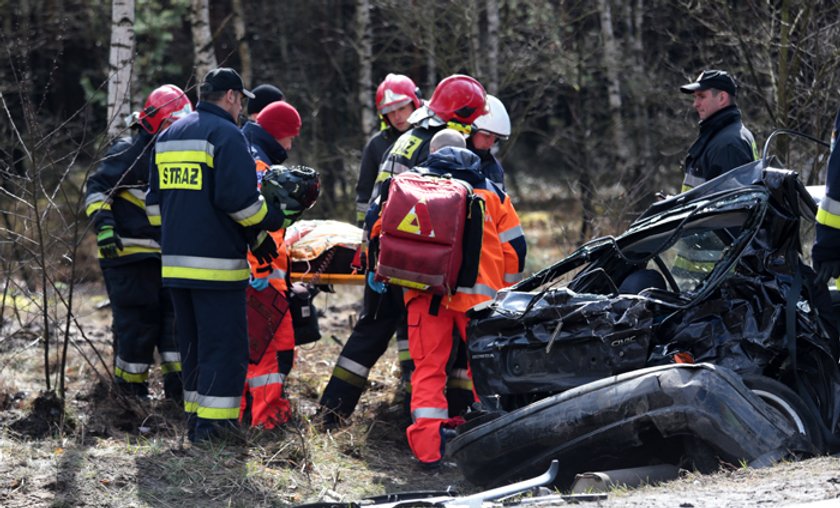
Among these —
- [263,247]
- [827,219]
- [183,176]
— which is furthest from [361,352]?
[827,219]

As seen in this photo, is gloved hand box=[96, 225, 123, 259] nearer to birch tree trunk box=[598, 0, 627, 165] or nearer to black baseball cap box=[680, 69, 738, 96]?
black baseball cap box=[680, 69, 738, 96]

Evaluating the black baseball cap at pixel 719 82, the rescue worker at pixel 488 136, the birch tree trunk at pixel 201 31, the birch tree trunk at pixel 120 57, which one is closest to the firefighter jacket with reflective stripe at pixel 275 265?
the rescue worker at pixel 488 136

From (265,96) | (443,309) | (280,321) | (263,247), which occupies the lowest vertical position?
(280,321)

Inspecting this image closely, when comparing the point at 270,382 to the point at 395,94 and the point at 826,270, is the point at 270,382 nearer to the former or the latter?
the point at 395,94

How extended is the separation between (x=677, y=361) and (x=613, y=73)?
1310 cm

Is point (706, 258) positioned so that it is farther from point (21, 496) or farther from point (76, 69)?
point (76, 69)

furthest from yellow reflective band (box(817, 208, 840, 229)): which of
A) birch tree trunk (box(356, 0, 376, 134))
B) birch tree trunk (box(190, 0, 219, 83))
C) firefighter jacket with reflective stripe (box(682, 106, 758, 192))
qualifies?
birch tree trunk (box(356, 0, 376, 134))

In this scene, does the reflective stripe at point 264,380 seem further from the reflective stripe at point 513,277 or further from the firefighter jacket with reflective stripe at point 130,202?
the reflective stripe at point 513,277

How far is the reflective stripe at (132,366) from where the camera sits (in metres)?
8.15

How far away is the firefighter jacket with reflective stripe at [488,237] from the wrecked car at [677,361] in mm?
618

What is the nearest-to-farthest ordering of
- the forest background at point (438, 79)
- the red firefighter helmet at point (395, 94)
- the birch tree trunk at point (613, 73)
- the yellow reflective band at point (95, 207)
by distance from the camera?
1. the yellow reflective band at point (95, 207)
2. the forest background at point (438, 79)
3. the red firefighter helmet at point (395, 94)
4. the birch tree trunk at point (613, 73)

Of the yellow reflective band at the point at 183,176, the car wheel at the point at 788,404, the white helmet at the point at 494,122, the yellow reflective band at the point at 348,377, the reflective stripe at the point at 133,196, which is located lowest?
the yellow reflective band at the point at 348,377

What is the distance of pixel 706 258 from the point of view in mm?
6328

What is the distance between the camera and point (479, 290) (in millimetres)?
6742
